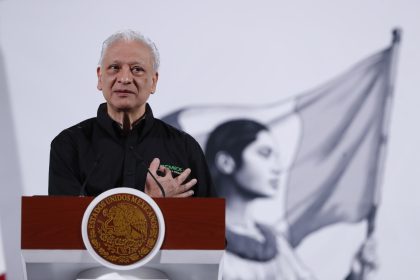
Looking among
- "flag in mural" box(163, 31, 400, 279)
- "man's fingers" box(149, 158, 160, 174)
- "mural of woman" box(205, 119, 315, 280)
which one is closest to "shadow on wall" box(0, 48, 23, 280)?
"flag in mural" box(163, 31, 400, 279)

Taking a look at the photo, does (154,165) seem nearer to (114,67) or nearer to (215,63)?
(114,67)

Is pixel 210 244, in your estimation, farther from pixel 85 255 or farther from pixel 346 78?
pixel 346 78

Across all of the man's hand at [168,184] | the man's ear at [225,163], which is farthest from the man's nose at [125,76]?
the man's ear at [225,163]

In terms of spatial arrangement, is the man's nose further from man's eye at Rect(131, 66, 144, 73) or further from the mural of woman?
the mural of woman

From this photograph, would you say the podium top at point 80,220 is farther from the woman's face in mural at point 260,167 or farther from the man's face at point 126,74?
the woman's face in mural at point 260,167

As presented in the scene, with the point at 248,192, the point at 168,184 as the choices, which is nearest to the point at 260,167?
the point at 248,192

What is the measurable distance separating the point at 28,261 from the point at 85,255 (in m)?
0.13

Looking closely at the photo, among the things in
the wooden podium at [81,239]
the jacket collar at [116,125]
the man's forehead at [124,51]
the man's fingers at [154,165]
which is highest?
the man's forehead at [124,51]

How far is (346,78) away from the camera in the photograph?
3.73 m

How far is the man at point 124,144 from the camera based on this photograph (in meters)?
1.87

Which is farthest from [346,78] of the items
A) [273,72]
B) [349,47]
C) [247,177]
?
[247,177]

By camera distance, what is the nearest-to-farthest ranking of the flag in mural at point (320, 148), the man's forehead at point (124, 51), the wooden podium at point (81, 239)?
1. the wooden podium at point (81, 239)
2. the man's forehead at point (124, 51)
3. the flag in mural at point (320, 148)

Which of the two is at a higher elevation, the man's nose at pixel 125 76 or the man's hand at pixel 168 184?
the man's nose at pixel 125 76

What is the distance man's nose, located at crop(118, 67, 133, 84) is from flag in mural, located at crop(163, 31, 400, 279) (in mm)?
1643
